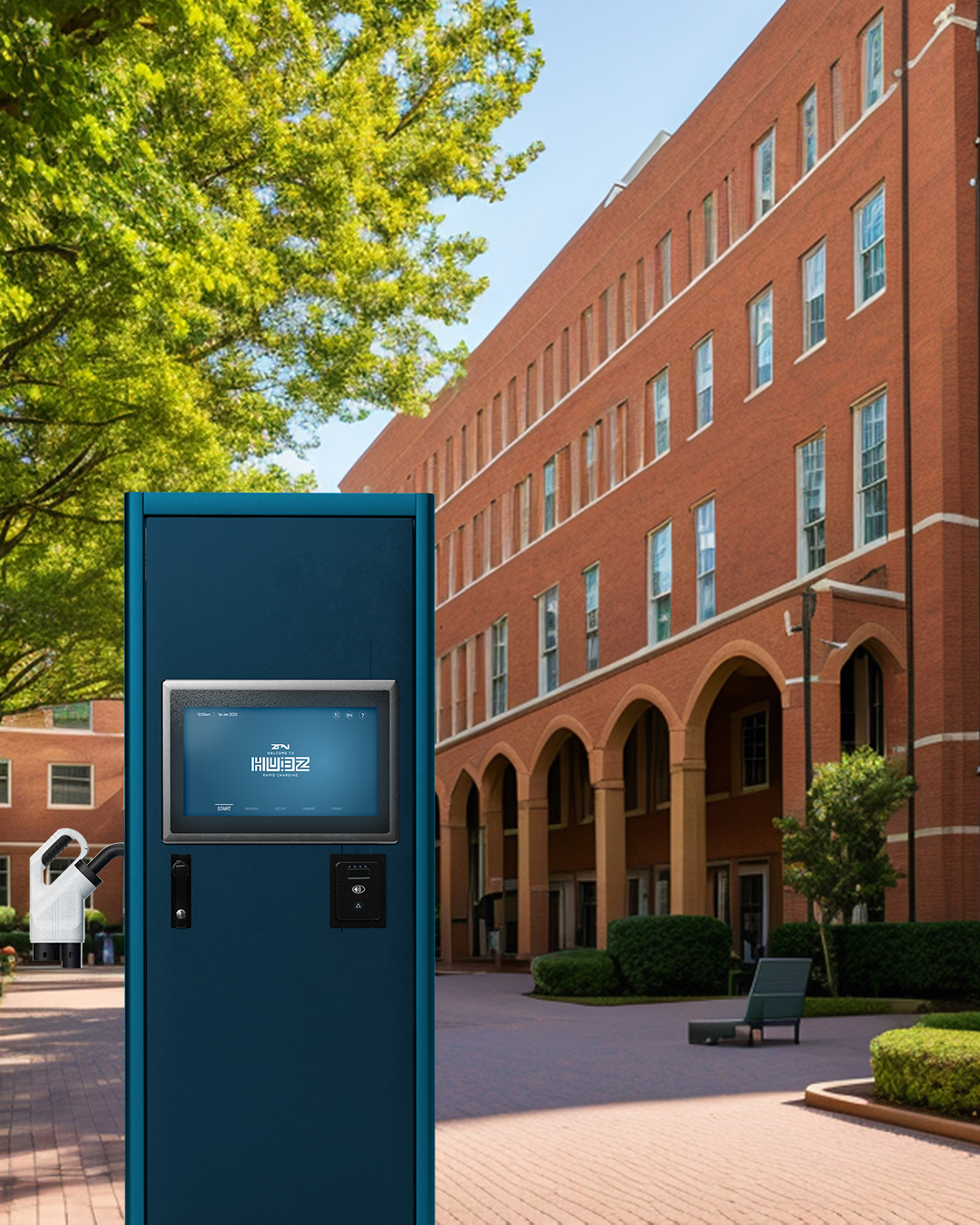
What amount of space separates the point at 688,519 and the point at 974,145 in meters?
11.2

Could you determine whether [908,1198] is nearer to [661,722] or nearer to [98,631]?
[98,631]

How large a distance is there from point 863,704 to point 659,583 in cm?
909

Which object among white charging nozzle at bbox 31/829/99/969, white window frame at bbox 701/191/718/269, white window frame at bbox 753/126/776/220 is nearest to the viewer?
white charging nozzle at bbox 31/829/99/969

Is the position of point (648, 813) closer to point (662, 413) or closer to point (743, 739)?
point (743, 739)

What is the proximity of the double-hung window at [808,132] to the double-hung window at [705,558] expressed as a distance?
7.10m

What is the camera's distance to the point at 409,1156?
4.74m

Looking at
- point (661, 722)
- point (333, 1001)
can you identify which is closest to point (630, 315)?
point (661, 722)

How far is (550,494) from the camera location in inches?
1783

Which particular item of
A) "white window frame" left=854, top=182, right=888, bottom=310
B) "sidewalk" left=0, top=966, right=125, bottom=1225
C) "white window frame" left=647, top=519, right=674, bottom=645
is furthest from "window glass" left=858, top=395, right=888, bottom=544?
"sidewalk" left=0, top=966, right=125, bottom=1225

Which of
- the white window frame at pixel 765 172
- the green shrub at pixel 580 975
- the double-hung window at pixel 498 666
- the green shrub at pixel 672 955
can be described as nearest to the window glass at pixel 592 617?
the double-hung window at pixel 498 666

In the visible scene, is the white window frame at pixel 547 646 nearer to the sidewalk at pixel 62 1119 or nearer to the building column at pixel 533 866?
the building column at pixel 533 866

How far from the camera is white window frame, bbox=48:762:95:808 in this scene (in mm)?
63688

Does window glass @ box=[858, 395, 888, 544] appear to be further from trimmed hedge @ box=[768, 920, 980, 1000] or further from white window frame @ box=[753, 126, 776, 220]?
trimmed hedge @ box=[768, 920, 980, 1000]

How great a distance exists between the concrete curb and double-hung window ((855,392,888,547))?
16.4 metres
